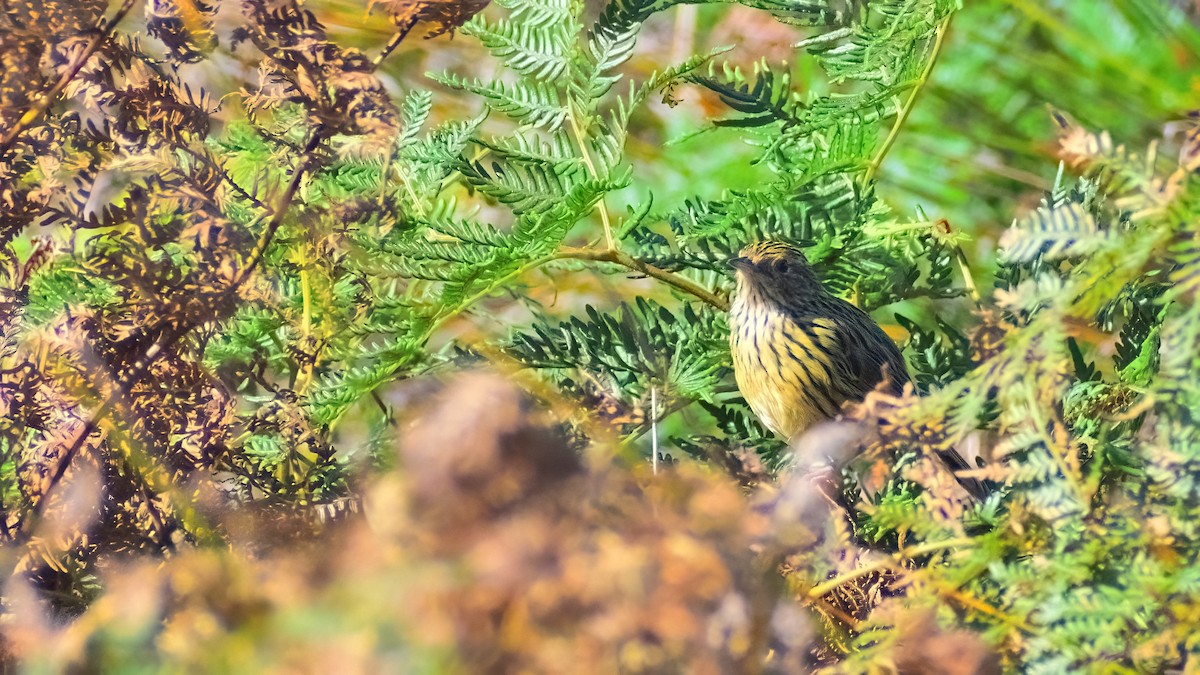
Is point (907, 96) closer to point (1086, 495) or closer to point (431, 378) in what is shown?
point (431, 378)

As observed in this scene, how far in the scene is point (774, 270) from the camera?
8.26 ft

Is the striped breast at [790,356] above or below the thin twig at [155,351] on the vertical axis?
below

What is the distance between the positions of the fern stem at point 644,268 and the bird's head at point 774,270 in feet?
0.32

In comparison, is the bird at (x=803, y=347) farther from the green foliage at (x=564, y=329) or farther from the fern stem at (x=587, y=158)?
the fern stem at (x=587, y=158)

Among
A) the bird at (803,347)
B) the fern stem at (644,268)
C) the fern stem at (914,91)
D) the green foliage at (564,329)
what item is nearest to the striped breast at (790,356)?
the bird at (803,347)

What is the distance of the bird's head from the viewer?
215cm

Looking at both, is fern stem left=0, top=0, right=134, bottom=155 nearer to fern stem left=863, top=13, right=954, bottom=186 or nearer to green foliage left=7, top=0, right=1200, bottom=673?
green foliage left=7, top=0, right=1200, bottom=673

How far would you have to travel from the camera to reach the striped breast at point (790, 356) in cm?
274

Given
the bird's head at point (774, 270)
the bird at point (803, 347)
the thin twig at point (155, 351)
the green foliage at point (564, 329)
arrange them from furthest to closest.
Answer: the bird at point (803, 347), the bird's head at point (774, 270), the thin twig at point (155, 351), the green foliage at point (564, 329)

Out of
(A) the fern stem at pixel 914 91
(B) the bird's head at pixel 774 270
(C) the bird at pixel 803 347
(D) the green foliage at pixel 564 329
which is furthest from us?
(C) the bird at pixel 803 347

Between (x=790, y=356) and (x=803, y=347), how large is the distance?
0.14 ft

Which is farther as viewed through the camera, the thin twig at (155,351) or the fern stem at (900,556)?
the thin twig at (155,351)

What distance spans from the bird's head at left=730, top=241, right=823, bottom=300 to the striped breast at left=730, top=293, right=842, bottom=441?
0.07 meters

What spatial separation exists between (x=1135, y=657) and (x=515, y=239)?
36.2 inches
